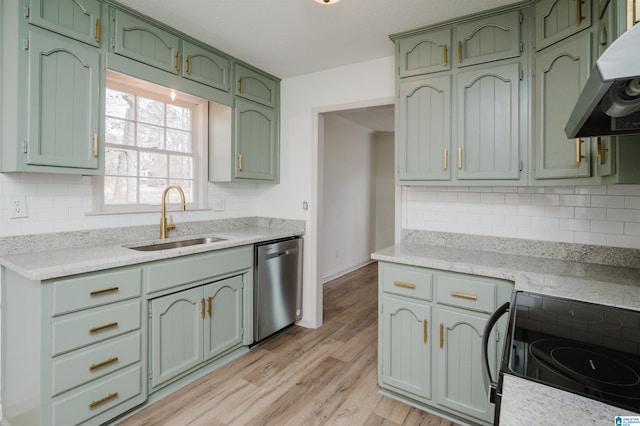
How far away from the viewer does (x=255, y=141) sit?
3.11 m

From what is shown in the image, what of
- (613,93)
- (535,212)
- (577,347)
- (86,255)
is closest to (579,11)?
(613,93)

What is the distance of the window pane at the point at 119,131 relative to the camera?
2359 mm

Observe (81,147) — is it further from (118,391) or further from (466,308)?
(466,308)

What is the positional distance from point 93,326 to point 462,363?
78.6 inches

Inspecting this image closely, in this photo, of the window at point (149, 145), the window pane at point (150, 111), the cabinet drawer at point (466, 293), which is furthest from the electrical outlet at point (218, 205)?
the cabinet drawer at point (466, 293)

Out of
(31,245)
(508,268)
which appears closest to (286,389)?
(508,268)

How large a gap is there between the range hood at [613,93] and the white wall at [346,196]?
3257 mm

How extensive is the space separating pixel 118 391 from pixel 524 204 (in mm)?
2709

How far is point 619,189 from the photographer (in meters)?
1.87

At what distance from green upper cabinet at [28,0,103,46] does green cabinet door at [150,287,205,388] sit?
5.22ft

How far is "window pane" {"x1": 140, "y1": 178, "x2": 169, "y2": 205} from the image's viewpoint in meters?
2.60

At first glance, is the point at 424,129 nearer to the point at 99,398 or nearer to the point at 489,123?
the point at 489,123

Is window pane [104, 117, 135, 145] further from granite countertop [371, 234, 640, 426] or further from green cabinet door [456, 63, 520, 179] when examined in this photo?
green cabinet door [456, 63, 520, 179]

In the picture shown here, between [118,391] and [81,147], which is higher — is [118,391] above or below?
below
